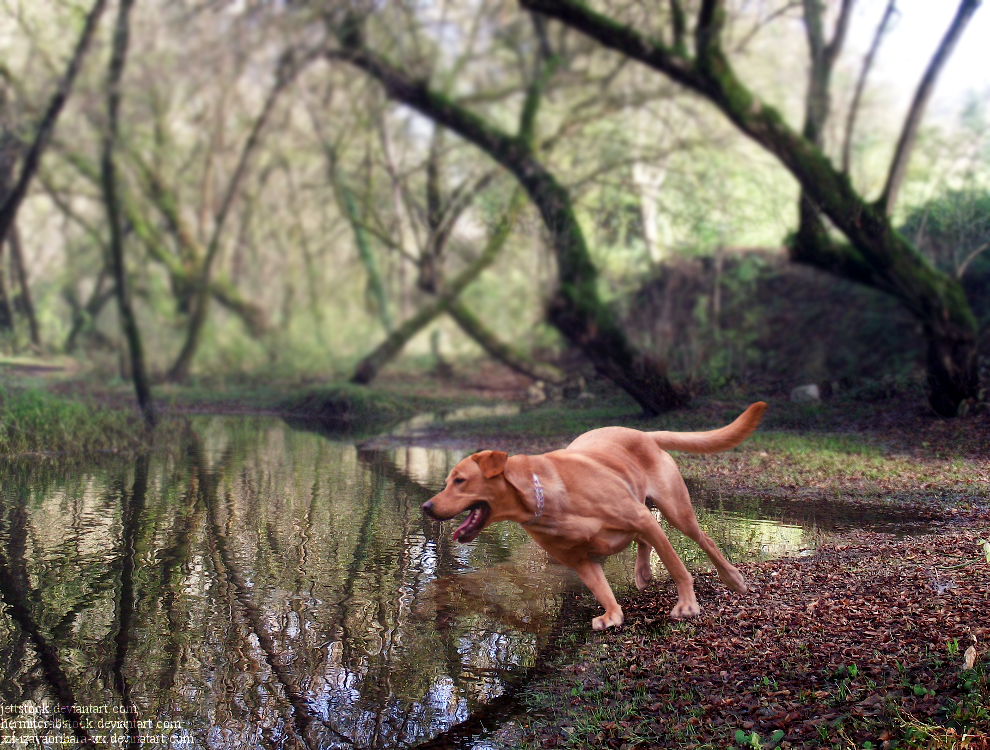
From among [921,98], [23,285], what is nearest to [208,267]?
[23,285]

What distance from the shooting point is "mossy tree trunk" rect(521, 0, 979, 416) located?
13.8 m

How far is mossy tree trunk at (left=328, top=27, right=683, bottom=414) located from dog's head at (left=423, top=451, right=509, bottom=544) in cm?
1100

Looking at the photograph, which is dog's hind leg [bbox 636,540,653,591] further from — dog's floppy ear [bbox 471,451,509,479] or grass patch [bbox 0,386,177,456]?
grass patch [bbox 0,386,177,456]

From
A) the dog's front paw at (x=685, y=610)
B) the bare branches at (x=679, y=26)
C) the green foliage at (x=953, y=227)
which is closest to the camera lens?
the dog's front paw at (x=685, y=610)

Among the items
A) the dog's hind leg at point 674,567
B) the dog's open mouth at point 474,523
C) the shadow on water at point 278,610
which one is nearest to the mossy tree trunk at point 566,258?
the shadow on water at point 278,610

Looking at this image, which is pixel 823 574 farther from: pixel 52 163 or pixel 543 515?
pixel 52 163

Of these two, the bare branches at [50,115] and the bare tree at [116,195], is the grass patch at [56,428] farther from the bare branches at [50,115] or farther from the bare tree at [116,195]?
the bare branches at [50,115]

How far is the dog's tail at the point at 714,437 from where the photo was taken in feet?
19.5

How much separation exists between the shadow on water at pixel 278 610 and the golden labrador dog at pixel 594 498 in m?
0.60

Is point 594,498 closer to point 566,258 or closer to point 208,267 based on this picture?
point 566,258

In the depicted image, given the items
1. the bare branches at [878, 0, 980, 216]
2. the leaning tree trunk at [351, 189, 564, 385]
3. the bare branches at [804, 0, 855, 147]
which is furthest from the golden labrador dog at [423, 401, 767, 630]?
the leaning tree trunk at [351, 189, 564, 385]

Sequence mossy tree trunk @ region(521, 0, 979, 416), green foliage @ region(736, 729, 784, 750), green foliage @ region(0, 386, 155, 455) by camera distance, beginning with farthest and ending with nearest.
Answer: mossy tree trunk @ region(521, 0, 979, 416) → green foliage @ region(0, 386, 155, 455) → green foliage @ region(736, 729, 784, 750)

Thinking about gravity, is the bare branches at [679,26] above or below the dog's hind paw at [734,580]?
above

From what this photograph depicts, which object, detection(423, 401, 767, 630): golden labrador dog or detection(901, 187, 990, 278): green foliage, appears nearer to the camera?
detection(423, 401, 767, 630): golden labrador dog
